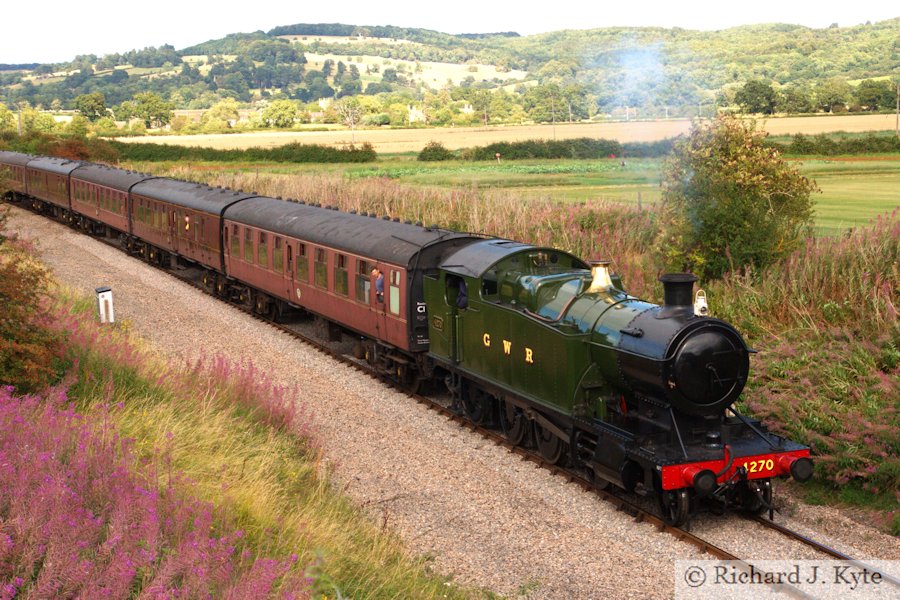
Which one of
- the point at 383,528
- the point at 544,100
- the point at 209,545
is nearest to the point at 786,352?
the point at 383,528

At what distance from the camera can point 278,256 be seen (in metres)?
22.2

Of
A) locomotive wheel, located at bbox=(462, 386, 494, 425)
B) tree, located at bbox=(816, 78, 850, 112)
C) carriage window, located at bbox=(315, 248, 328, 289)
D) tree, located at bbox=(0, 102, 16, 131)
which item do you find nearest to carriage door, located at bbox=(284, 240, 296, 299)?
carriage window, located at bbox=(315, 248, 328, 289)

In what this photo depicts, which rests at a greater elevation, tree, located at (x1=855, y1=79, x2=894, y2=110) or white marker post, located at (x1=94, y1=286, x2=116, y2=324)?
tree, located at (x1=855, y1=79, x2=894, y2=110)

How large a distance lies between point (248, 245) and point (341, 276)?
6.01m

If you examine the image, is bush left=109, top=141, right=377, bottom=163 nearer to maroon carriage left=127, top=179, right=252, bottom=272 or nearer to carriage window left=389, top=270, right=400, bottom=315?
maroon carriage left=127, top=179, right=252, bottom=272

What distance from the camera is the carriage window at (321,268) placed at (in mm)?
19609

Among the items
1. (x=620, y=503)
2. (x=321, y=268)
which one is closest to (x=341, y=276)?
(x=321, y=268)

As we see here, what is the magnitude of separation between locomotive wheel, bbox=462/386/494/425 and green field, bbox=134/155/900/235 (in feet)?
24.6

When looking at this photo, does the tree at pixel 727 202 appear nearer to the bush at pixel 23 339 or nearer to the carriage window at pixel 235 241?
the carriage window at pixel 235 241

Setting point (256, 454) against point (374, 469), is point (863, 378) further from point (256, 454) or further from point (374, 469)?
point (256, 454)

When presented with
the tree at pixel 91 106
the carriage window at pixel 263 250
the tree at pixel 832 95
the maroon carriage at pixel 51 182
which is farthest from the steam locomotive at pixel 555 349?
the tree at pixel 91 106

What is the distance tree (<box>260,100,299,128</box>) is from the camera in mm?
129875

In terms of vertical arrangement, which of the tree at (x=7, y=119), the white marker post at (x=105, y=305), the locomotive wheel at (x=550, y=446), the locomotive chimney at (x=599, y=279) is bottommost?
the locomotive wheel at (x=550, y=446)

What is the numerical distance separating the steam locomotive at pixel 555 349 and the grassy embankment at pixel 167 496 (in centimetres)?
295
